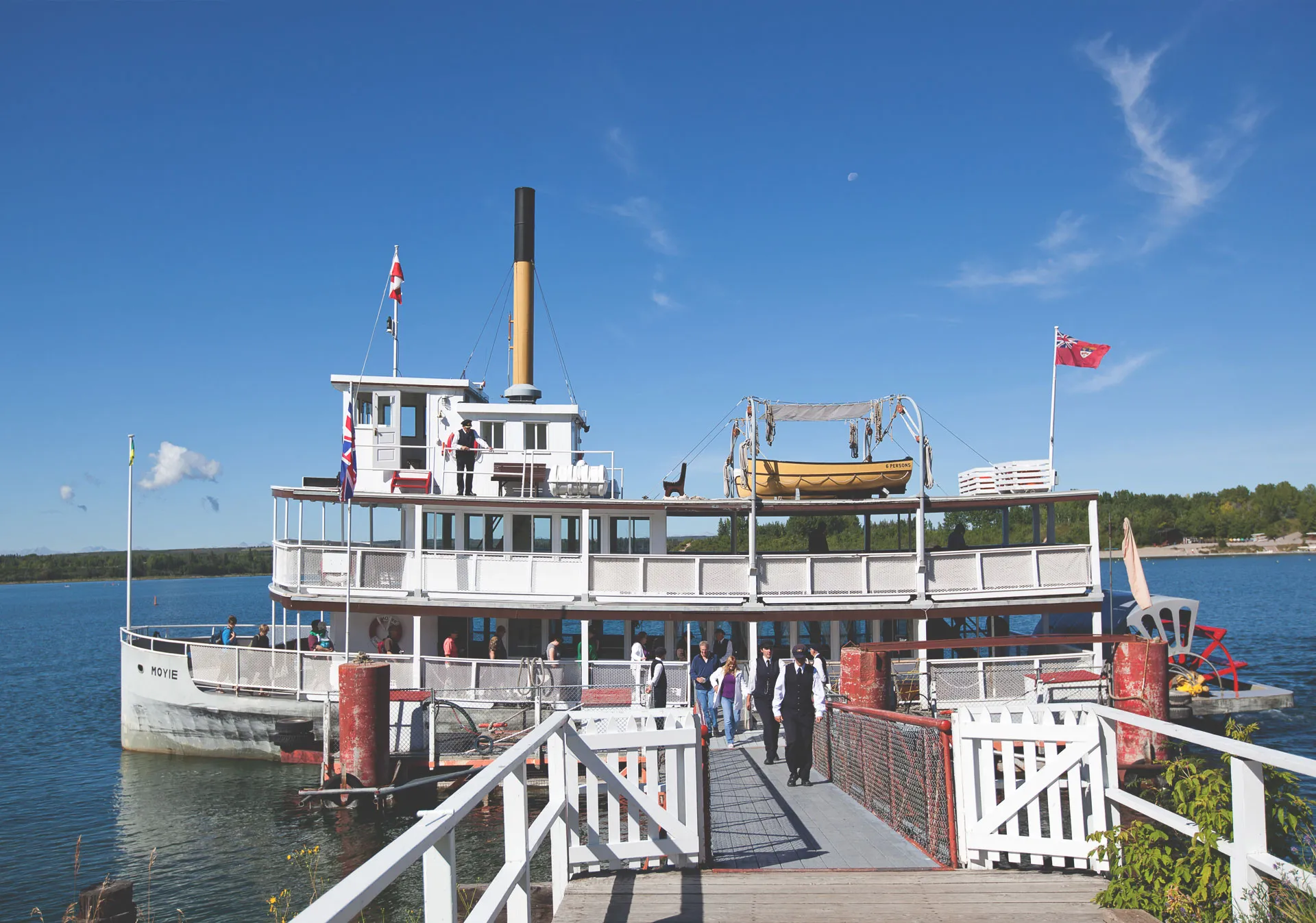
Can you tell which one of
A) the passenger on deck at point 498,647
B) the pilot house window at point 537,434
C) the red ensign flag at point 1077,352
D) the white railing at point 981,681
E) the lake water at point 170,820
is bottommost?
the lake water at point 170,820

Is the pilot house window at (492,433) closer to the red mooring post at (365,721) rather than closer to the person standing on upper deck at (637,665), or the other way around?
the person standing on upper deck at (637,665)

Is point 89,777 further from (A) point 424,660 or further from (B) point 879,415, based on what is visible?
(B) point 879,415

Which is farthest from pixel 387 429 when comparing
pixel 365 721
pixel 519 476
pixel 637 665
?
pixel 637 665

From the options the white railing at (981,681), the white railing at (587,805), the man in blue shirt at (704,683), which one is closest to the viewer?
the white railing at (587,805)

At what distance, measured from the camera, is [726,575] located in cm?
2167

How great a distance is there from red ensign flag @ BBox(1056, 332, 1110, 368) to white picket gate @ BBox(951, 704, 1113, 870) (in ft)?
61.8

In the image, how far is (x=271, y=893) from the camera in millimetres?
14836

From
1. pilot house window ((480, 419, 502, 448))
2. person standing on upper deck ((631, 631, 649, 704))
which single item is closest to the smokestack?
pilot house window ((480, 419, 502, 448))

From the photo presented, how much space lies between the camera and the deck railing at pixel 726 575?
21531 mm

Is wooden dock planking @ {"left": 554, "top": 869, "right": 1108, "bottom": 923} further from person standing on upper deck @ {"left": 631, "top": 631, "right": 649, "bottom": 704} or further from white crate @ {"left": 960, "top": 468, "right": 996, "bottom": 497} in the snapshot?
white crate @ {"left": 960, "top": 468, "right": 996, "bottom": 497}

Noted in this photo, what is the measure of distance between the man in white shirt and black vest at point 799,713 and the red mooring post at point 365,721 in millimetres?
8614

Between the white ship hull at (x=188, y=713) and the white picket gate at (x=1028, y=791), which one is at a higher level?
the white picket gate at (x=1028, y=791)

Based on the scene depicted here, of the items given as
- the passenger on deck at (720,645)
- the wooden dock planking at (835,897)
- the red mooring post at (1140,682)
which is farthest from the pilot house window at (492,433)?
the wooden dock planking at (835,897)

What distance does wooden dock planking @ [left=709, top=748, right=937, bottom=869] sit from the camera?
8547 millimetres
